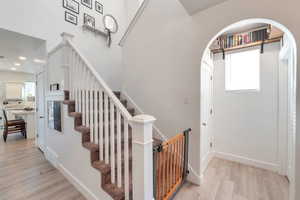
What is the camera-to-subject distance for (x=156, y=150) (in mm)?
1483

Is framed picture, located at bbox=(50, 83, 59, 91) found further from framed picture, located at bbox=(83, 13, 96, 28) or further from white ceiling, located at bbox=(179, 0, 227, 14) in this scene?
white ceiling, located at bbox=(179, 0, 227, 14)

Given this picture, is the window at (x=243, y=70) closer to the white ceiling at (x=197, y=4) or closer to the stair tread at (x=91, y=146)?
the white ceiling at (x=197, y=4)

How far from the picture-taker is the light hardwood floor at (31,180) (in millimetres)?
1842

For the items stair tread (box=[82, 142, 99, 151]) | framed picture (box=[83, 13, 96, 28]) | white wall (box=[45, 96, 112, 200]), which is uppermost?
framed picture (box=[83, 13, 96, 28])

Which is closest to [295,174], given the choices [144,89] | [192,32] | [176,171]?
[176,171]

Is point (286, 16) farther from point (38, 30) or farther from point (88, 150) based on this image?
point (38, 30)

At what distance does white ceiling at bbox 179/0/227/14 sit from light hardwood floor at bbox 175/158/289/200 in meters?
2.65

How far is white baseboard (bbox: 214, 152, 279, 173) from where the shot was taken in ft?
8.13

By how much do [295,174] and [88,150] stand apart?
2.37 metres

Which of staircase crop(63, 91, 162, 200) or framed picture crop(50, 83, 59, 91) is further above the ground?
framed picture crop(50, 83, 59, 91)

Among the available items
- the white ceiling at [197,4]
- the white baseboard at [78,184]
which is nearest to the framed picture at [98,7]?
the white ceiling at [197,4]

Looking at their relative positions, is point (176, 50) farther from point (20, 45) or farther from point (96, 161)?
point (20, 45)

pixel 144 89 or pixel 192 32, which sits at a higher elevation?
pixel 192 32

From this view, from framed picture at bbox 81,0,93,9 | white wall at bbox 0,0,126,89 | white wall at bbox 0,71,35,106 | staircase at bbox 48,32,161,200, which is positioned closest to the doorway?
white wall at bbox 0,0,126,89
